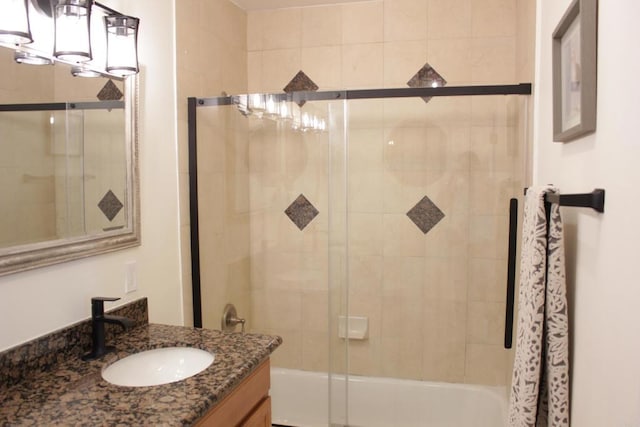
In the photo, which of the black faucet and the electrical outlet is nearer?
the black faucet

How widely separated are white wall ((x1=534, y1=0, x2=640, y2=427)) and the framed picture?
→ 1.1 inches

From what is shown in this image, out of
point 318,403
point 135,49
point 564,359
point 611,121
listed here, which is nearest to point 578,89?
point 611,121

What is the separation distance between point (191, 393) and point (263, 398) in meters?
0.43

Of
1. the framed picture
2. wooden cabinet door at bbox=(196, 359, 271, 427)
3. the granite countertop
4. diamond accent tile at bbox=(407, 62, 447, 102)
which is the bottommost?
wooden cabinet door at bbox=(196, 359, 271, 427)

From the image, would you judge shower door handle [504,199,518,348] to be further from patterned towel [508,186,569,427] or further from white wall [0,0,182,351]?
white wall [0,0,182,351]

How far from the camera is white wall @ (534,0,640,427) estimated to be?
→ 2.94ft

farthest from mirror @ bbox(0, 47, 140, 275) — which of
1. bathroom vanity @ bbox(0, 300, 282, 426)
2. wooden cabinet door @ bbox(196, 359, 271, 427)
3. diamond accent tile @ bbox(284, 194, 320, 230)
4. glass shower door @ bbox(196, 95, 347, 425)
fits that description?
diamond accent tile @ bbox(284, 194, 320, 230)

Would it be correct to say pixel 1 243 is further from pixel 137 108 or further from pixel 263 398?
pixel 263 398

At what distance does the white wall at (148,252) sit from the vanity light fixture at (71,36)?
180mm

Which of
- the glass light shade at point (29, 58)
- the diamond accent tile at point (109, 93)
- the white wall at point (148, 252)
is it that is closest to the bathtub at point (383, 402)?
the white wall at point (148, 252)

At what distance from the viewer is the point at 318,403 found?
265cm

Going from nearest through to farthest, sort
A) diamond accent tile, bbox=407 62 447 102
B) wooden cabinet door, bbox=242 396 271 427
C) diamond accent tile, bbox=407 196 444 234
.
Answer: wooden cabinet door, bbox=242 396 271 427 → diamond accent tile, bbox=407 196 444 234 → diamond accent tile, bbox=407 62 447 102

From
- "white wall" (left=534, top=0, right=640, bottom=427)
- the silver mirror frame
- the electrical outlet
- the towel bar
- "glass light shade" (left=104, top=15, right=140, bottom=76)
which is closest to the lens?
"white wall" (left=534, top=0, right=640, bottom=427)

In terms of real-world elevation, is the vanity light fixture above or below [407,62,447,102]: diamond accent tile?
below
